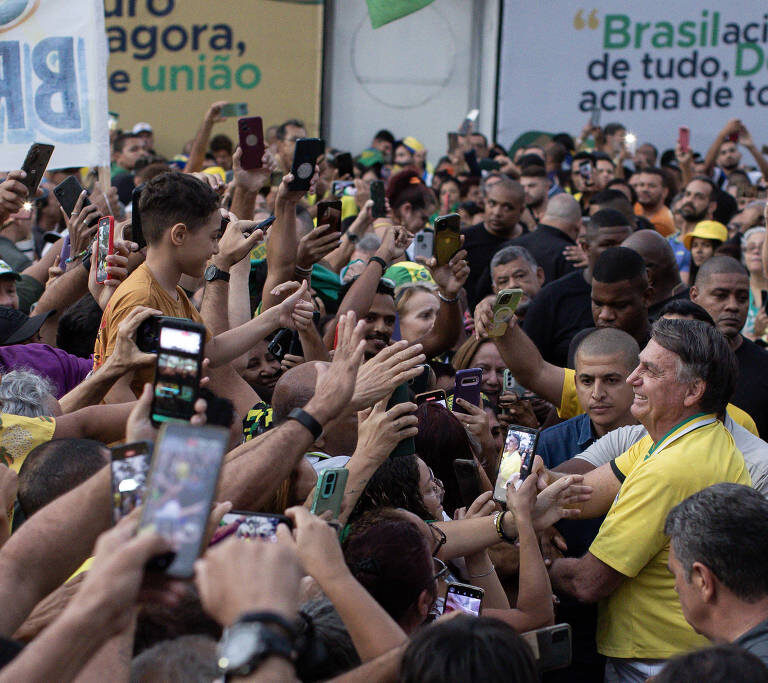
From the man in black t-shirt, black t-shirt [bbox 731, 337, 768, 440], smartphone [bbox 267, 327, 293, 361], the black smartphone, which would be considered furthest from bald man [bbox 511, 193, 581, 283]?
the black smartphone

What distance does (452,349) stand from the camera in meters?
5.69

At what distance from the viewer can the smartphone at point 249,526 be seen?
2.33 meters

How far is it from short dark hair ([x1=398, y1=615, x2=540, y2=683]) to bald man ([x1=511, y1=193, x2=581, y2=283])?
567 cm

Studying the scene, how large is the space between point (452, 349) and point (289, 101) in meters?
12.3

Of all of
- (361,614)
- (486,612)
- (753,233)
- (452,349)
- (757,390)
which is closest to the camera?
(361,614)

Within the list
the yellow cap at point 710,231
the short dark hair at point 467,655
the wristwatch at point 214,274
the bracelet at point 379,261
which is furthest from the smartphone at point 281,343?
the yellow cap at point 710,231

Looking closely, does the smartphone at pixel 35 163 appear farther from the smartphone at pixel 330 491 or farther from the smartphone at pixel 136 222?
the smartphone at pixel 330 491

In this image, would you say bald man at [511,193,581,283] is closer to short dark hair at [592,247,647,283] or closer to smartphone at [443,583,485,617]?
short dark hair at [592,247,647,283]

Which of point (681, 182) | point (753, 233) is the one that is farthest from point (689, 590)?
point (681, 182)

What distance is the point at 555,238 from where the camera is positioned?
25.3ft

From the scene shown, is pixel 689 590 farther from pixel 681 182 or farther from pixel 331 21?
pixel 331 21

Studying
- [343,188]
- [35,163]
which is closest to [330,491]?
[35,163]

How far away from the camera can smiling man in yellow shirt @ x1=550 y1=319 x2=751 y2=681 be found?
123 inches

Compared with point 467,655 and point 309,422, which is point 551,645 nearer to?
point 467,655
